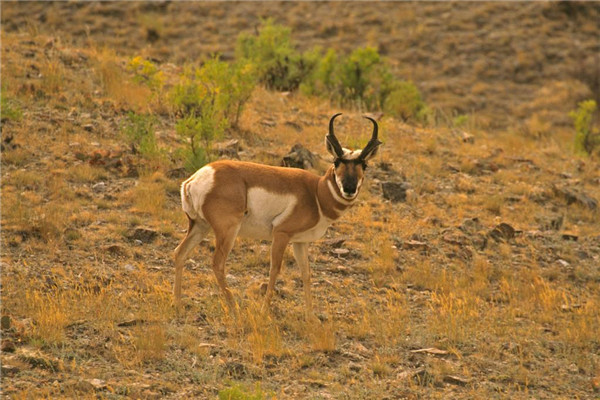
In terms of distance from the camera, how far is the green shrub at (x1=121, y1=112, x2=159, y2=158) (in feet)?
45.5

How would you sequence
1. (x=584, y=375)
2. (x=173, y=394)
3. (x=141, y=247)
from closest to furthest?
(x=173, y=394) < (x=584, y=375) < (x=141, y=247)

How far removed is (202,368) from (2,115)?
8.03 m

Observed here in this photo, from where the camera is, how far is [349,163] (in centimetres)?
939

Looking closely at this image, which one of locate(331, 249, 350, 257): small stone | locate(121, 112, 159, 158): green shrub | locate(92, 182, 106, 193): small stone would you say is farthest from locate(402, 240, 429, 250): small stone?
locate(92, 182, 106, 193): small stone

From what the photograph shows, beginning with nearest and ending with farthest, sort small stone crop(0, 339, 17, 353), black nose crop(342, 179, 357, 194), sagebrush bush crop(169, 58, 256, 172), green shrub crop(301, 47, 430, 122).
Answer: small stone crop(0, 339, 17, 353) → black nose crop(342, 179, 357, 194) → sagebrush bush crop(169, 58, 256, 172) → green shrub crop(301, 47, 430, 122)

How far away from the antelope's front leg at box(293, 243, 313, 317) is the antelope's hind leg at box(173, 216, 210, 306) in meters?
1.12

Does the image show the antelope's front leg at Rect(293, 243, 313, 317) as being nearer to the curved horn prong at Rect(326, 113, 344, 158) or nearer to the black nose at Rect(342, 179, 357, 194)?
the black nose at Rect(342, 179, 357, 194)

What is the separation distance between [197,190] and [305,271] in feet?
5.31

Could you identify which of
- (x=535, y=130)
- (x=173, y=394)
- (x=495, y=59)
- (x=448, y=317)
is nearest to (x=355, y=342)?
(x=448, y=317)

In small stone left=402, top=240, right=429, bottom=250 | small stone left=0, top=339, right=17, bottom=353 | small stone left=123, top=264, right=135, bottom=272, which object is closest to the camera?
small stone left=0, top=339, right=17, bottom=353

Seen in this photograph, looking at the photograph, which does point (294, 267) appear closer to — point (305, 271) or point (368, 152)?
point (305, 271)

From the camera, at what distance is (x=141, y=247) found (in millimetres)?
11461

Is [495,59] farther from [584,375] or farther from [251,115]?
[584,375]

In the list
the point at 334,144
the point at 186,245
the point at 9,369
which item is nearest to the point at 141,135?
the point at 186,245
